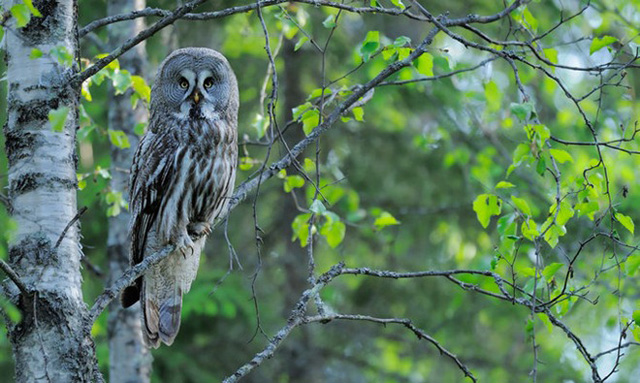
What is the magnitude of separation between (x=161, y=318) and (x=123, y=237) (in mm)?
774

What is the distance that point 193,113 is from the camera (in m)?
4.80

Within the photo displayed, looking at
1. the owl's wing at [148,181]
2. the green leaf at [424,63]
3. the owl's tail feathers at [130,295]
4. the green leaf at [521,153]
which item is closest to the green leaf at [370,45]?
the green leaf at [424,63]

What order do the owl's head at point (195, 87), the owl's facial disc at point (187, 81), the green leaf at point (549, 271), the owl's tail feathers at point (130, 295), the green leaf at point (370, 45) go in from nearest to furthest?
the green leaf at point (549, 271), the green leaf at point (370, 45), the owl's tail feathers at point (130, 295), the owl's head at point (195, 87), the owl's facial disc at point (187, 81)

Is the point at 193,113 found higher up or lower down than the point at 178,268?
higher up

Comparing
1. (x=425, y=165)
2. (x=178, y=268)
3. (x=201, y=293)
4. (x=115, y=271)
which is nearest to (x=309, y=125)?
(x=178, y=268)

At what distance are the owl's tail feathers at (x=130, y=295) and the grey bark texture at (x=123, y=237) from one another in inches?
30.3

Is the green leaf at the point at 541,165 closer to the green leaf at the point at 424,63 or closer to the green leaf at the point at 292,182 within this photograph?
the green leaf at the point at 424,63

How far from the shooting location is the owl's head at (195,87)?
484 cm

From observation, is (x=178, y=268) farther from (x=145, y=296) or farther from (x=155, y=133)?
(x=155, y=133)

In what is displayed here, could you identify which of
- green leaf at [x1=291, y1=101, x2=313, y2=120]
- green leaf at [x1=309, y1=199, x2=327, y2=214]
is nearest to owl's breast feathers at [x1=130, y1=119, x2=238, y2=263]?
green leaf at [x1=291, y1=101, x2=313, y2=120]

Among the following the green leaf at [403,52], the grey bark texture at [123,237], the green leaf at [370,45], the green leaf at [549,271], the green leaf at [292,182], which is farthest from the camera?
the grey bark texture at [123,237]

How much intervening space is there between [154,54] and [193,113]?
8.63 feet

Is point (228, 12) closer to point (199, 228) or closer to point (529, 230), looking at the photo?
point (529, 230)

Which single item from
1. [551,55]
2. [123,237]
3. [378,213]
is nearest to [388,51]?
[551,55]
